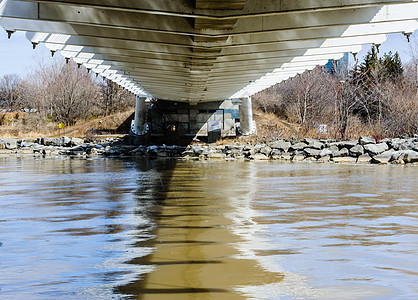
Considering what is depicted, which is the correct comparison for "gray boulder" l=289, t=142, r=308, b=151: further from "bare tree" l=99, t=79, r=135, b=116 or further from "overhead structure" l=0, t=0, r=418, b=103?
"bare tree" l=99, t=79, r=135, b=116

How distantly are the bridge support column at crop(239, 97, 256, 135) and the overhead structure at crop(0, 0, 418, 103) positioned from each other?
53.7 feet

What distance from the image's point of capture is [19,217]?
8711 mm

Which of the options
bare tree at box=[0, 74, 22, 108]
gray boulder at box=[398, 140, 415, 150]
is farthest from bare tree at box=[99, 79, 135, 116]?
gray boulder at box=[398, 140, 415, 150]

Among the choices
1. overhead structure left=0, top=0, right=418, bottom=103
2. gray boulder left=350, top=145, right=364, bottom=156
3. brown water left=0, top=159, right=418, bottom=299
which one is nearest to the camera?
brown water left=0, top=159, right=418, bottom=299

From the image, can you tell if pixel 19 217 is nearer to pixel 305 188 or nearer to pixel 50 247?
pixel 50 247

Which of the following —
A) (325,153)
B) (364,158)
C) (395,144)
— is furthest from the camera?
(325,153)

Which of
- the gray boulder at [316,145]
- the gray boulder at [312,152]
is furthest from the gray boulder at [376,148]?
the gray boulder at [316,145]

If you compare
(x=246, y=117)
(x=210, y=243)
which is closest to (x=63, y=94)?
(x=246, y=117)

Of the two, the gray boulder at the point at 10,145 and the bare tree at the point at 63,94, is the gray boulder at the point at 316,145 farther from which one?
the bare tree at the point at 63,94

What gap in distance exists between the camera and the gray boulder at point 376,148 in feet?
79.8

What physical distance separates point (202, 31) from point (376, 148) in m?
15.3

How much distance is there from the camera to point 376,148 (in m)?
24.5

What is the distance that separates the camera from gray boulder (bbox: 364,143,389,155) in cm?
2434

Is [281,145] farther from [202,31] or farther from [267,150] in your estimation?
[202,31]
